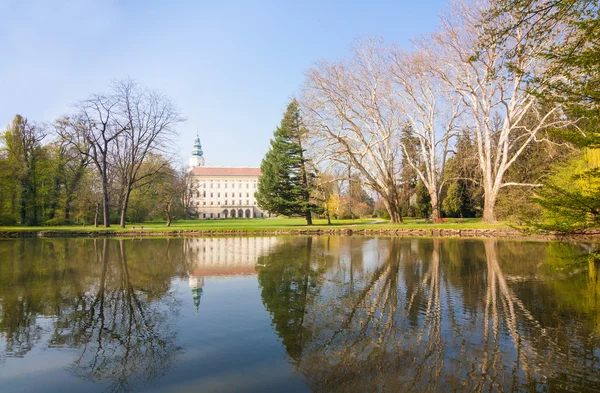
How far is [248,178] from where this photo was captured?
10169cm

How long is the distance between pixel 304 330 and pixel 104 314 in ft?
10.8

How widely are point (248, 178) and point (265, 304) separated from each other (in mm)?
95784

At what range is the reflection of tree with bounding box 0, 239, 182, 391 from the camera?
14.4 ft

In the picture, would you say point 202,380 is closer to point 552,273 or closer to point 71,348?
point 71,348

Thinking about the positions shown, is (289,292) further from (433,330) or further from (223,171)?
(223,171)

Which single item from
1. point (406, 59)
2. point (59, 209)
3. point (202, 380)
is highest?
point (406, 59)

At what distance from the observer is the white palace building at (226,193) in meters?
98.3

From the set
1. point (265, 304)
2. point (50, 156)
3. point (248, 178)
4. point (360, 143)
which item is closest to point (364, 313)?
point (265, 304)

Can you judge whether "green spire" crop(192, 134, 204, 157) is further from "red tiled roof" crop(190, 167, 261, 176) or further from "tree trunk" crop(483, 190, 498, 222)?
"tree trunk" crop(483, 190, 498, 222)

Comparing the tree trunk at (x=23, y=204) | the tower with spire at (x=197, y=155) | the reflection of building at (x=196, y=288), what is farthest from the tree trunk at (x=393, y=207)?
the tower with spire at (x=197, y=155)

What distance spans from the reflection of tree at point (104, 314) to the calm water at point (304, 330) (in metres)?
0.03

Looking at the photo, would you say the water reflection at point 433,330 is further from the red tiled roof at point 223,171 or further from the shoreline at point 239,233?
the red tiled roof at point 223,171

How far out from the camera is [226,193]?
3944 inches

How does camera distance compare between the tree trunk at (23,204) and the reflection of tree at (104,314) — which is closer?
the reflection of tree at (104,314)
